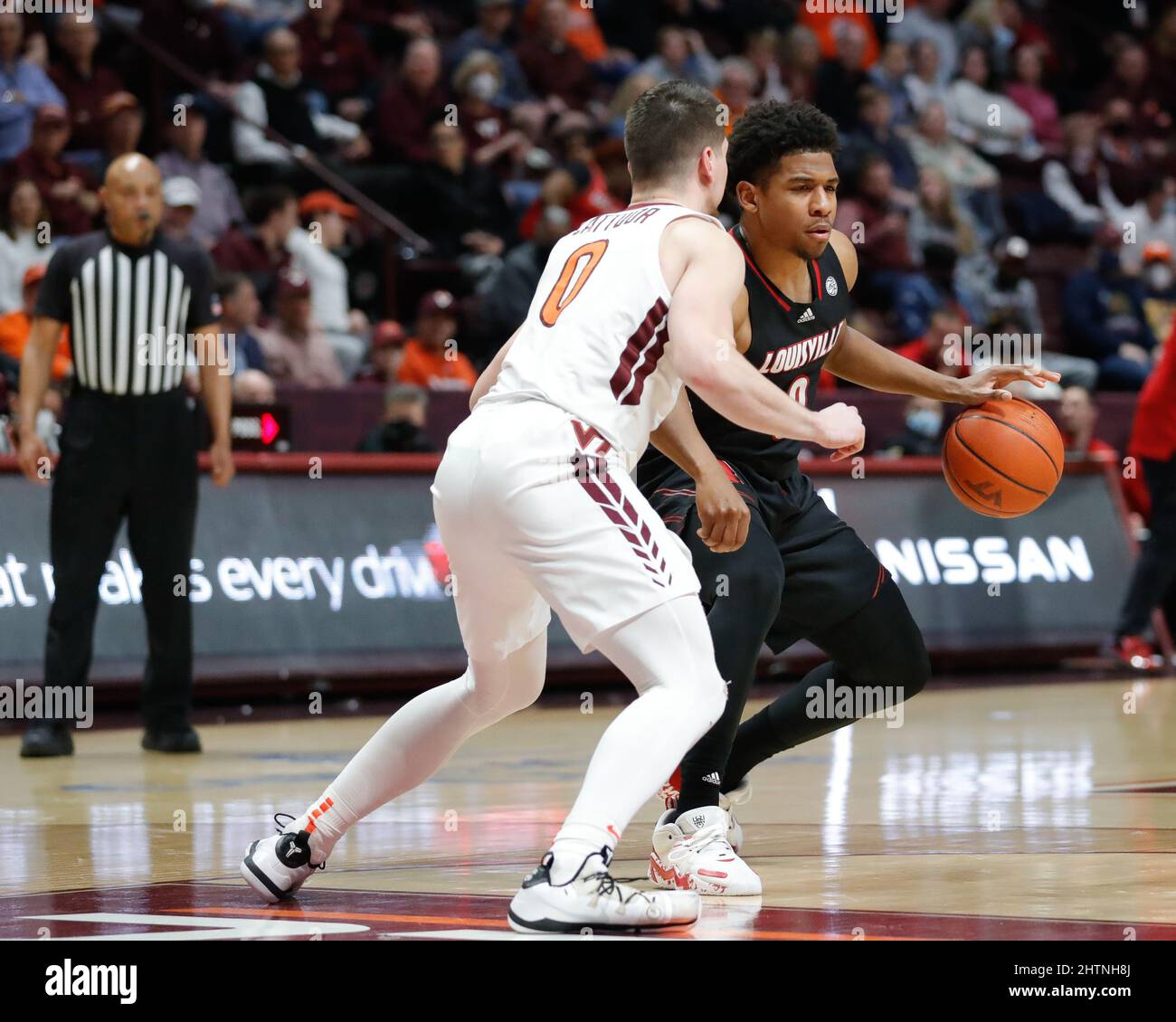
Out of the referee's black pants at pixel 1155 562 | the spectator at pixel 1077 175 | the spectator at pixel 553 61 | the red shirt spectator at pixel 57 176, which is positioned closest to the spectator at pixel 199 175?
the red shirt spectator at pixel 57 176

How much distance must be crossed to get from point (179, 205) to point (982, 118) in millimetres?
10384

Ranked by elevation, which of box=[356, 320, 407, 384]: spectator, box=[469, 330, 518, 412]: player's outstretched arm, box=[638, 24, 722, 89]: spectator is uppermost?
box=[638, 24, 722, 89]: spectator

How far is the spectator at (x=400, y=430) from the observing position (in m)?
12.3

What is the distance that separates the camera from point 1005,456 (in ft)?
20.9

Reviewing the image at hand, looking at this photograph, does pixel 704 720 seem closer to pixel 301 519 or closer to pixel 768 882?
pixel 768 882

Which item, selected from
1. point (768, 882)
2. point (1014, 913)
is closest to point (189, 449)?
point (768, 882)

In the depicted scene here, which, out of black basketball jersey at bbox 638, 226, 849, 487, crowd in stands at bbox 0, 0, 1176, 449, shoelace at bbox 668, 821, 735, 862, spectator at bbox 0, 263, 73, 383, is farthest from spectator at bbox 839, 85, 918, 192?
shoelace at bbox 668, 821, 735, 862

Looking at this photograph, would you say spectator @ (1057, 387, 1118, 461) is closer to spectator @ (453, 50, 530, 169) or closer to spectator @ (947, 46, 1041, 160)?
spectator @ (453, 50, 530, 169)

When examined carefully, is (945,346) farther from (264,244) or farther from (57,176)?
(57,176)

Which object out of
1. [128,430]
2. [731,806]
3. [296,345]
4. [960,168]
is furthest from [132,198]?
[960,168]

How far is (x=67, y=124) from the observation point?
1502 centimetres

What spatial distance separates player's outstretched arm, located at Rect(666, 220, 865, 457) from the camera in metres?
4.71

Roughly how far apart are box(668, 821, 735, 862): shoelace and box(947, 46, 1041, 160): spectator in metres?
16.5
